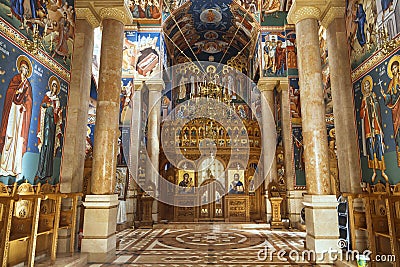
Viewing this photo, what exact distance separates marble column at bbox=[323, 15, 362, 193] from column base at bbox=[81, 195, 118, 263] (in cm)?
497

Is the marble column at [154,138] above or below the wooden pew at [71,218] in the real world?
above

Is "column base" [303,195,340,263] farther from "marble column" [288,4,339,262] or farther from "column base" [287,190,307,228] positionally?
"column base" [287,190,307,228]

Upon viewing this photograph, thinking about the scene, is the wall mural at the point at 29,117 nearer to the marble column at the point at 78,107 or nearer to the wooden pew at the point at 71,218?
the marble column at the point at 78,107

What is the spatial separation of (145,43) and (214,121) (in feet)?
15.5

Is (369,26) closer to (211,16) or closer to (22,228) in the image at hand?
(22,228)

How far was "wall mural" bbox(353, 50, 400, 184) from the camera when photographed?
461 centimetres

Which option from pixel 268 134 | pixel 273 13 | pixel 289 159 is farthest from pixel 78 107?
pixel 273 13

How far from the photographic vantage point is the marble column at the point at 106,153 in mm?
5461

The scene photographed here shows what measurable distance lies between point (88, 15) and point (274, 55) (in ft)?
25.0

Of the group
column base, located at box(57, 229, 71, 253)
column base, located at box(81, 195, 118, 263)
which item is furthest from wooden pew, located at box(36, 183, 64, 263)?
column base, located at box(81, 195, 118, 263)

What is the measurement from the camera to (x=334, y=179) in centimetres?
1130

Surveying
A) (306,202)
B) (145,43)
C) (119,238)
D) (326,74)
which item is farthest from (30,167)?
(326,74)

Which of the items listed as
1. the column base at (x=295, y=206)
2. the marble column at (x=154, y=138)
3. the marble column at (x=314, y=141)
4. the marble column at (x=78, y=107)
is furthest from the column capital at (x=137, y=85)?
the column base at (x=295, y=206)

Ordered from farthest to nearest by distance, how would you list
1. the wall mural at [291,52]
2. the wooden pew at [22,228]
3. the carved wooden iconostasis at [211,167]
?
the carved wooden iconostasis at [211,167] < the wall mural at [291,52] < the wooden pew at [22,228]
